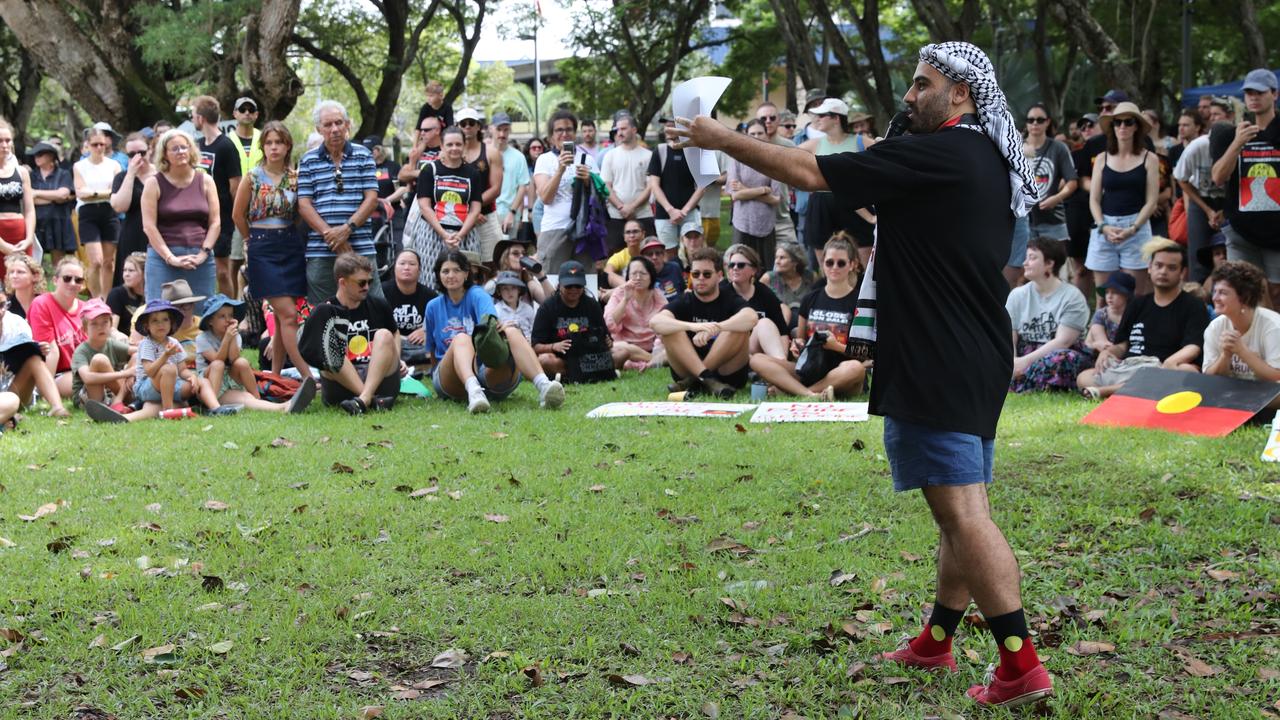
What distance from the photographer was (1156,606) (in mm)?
5113

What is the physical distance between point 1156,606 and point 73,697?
400cm

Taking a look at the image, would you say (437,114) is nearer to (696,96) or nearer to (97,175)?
(97,175)

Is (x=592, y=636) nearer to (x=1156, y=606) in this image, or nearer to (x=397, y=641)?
(x=397, y=641)

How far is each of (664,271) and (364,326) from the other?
3.47 m

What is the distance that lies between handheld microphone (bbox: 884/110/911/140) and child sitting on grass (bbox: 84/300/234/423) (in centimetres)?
715

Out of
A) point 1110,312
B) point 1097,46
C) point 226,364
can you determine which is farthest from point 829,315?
point 1097,46

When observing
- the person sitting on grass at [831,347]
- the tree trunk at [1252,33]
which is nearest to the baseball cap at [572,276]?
the person sitting on grass at [831,347]

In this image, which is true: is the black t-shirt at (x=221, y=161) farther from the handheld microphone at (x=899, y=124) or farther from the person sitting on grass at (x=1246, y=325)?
the handheld microphone at (x=899, y=124)

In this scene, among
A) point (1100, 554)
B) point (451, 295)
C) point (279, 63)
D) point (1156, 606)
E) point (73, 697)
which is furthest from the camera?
point (279, 63)

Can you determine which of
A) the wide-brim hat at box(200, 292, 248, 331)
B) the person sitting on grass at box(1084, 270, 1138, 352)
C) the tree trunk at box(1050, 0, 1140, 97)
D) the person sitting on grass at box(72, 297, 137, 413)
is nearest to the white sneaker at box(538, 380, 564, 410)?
the wide-brim hat at box(200, 292, 248, 331)

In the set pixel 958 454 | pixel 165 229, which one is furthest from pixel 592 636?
pixel 165 229

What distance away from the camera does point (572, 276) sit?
11.7 metres

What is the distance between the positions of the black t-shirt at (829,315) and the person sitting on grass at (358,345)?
11.0ft

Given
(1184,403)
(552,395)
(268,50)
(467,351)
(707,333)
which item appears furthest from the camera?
(268,50)
